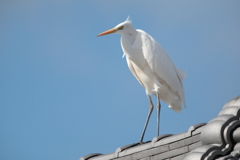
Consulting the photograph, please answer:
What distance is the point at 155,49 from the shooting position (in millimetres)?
8156

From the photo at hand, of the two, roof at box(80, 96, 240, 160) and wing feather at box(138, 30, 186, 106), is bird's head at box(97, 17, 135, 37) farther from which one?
roof at box(80, 96, 240, 160)

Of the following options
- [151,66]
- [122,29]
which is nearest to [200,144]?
[151,66]

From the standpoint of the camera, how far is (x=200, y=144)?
545 cm

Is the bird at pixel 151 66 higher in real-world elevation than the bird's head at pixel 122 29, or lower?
lower

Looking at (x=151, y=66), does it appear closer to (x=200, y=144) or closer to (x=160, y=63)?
(x=160, y=63)

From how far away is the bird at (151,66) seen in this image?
8.10m

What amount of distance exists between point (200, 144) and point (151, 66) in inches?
112

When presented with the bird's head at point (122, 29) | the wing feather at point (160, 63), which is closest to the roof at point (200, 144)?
the wing feather at point (160, 63)

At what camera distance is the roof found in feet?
14.2

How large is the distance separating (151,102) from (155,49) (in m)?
1.03

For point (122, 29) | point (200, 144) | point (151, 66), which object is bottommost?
point (200, 144)

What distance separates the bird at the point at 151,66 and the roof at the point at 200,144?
1.66 meters

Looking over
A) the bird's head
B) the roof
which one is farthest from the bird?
the roof

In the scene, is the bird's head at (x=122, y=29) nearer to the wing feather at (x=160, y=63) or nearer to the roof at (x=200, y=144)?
the wing feather at (x=160, y=63)
